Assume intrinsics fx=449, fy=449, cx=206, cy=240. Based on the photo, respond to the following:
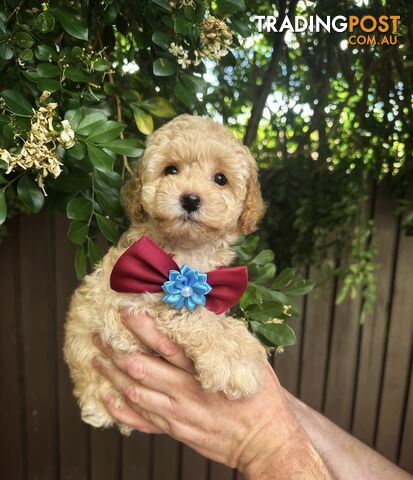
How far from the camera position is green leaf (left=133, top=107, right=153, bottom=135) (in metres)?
1.79

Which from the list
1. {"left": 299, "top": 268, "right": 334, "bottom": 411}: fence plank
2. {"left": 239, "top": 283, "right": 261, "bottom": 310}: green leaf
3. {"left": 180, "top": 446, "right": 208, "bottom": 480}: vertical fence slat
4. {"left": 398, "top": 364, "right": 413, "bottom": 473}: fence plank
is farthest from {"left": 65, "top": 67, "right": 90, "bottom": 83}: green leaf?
{"left": 398, "top": 364, "right": 413, "bottom": 473}: fence plank

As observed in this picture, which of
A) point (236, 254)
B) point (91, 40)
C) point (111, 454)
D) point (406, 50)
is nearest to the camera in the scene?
point (91, 40)

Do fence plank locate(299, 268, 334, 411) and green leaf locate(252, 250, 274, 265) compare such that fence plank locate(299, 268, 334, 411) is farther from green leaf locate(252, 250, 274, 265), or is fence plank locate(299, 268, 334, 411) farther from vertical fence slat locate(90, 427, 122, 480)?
vertical fence slat locate(90, 427, 122, 480)

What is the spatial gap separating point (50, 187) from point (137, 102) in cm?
51

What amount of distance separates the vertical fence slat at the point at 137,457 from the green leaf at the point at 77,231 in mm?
2311

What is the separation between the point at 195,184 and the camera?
4.88 ft

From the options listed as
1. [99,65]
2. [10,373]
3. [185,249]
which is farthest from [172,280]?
[10,373]

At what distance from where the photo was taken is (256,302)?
173 centimetres

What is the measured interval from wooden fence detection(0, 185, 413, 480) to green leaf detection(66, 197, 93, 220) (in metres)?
1.55

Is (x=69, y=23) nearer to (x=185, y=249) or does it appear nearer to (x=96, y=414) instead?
(x=185, y=249)

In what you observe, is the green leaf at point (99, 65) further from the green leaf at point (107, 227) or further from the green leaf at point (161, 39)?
the green leaf at point (107, 227)

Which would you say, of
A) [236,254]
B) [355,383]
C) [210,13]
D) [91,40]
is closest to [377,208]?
[355,383]

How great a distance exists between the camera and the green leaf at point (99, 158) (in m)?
1.41

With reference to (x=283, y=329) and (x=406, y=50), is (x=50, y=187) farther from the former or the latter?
(x=406, y=50)
